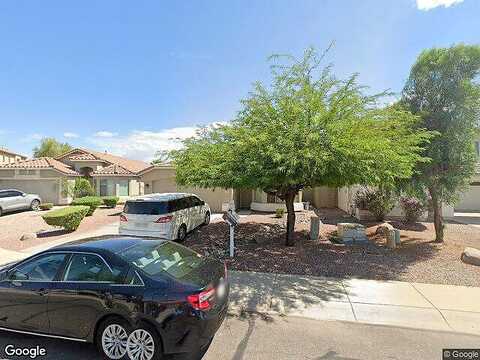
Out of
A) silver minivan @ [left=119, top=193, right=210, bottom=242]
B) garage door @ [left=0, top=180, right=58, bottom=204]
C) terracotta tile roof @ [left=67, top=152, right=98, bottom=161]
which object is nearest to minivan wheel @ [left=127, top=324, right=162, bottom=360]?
silver minivan @ [left=119, top=193, right=210, bottom=242]

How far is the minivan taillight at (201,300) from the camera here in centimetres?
328

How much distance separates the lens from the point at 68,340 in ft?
12.3

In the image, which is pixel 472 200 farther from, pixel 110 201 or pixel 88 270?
pixel 110 201

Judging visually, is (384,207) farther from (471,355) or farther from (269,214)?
(471,355)

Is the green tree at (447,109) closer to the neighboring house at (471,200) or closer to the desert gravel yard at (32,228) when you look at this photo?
the neighboring house at (471,200)

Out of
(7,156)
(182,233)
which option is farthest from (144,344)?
(7,156)

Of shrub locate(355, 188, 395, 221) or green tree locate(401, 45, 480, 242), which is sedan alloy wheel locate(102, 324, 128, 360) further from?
shrub locate(355, 188, 395, 221)

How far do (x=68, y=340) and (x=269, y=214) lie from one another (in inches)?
538

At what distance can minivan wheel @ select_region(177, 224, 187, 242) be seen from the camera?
32.3 feet

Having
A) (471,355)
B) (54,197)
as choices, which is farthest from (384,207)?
(54,197)

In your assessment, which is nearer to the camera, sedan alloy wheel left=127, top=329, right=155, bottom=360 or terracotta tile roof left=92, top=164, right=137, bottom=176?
sedan alloy wheel left=127, top=329, right=155, bottom=360

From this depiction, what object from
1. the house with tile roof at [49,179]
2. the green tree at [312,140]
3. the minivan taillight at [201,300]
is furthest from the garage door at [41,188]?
the minivan taillight at [201,300]

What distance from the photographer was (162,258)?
3.98m
